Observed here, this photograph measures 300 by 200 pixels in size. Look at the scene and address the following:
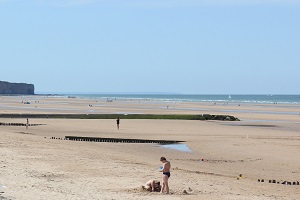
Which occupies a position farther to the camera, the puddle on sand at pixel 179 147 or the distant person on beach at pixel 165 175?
the puddle on sand at pixel 179 147

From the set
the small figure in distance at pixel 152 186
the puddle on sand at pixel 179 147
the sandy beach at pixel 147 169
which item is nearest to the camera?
the sandy beach at pixel 147 169

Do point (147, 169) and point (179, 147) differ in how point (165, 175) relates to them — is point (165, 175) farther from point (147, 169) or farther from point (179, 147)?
point (179, 147)

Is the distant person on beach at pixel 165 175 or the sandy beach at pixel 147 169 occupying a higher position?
the distant person on beach at pixel 165 175

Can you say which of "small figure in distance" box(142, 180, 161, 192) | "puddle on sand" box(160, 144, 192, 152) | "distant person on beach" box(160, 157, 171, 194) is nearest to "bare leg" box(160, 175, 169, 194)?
"distant person on beach" box(160, 157, 171, 194)

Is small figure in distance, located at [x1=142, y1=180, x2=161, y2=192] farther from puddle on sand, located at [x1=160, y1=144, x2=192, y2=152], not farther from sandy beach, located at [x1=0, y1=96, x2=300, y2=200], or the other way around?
puddle on sand, located at [x1=160, y1=144, x2=192, y2=152]

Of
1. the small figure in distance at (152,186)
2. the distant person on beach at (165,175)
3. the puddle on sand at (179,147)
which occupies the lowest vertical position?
the puddle on sand at (179,147)

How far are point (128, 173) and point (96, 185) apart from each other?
3202 mm

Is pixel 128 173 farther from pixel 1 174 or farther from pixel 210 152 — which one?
pixel 210 152

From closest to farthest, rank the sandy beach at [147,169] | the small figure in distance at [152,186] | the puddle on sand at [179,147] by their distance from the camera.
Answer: the sandy beach at [147,169] → the small figure in distance at [152,186] → the puddle on sand at [179,147]

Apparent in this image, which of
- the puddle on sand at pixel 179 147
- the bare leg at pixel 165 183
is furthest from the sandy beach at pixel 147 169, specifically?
the puddle on sand at pixel 179 147

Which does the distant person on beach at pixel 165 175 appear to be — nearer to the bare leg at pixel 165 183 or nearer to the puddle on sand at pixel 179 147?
the bare leg at pixel 165 183

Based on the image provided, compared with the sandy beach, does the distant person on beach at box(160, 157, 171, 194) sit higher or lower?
higher

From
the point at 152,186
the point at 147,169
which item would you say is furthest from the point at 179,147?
the point at 152,186

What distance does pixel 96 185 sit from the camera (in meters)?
19.4
